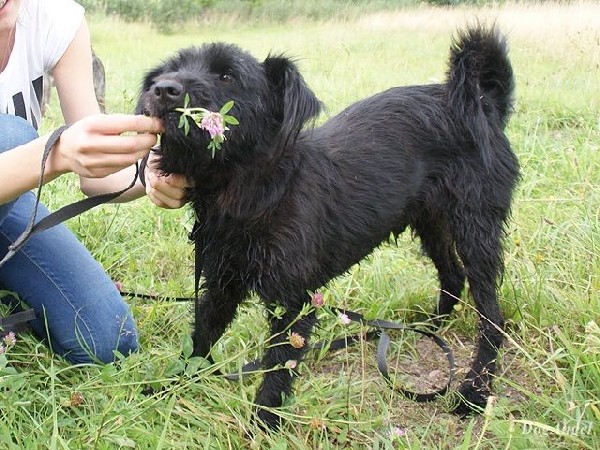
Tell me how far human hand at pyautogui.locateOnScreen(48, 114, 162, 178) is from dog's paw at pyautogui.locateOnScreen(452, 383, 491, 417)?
1.30 meters

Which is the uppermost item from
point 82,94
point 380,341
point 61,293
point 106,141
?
point 106,141

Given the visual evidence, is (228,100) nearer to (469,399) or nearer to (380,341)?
(380,341)

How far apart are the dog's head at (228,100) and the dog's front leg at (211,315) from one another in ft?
1.74

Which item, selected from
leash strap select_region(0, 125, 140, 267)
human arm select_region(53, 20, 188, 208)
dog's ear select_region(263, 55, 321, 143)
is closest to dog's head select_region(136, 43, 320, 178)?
dog's ear select_region(263, 55, 321, 143)

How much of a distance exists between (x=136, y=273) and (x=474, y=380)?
1.61 m

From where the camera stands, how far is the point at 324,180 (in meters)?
2.20

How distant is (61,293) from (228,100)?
1154 mm

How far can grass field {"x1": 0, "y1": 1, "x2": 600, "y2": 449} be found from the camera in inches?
71.6

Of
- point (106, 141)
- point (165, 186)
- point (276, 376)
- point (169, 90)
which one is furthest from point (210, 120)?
point (276, 376)

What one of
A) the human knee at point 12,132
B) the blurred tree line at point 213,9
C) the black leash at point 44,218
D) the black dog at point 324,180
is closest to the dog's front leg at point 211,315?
the black dog at point 324,180

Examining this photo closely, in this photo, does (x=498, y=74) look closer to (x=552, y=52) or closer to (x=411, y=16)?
(x=552, y=52)

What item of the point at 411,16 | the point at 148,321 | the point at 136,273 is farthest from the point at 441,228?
the point at 411,16

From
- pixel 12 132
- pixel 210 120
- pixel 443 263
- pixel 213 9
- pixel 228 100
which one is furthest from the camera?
pixel 213 9

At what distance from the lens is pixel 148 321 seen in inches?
103
